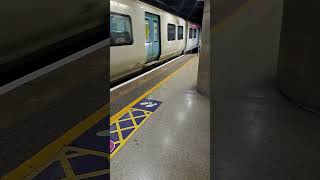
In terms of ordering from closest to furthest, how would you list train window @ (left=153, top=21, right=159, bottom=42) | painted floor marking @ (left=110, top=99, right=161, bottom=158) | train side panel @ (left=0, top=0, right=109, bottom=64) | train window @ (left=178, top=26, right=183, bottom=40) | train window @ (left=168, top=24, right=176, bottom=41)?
painted floor marking @ (left=110, top=99, right=161, bottom=158)
train side panel @ (left=0, top=0, right=109, bottom=64)
train window @ (left=153, top=21, right=159, bottom=42)
train window @ (left=168, top=24, right=176, bottom=41)
train window @ (left=178, top=26, right=183, bottom=40)

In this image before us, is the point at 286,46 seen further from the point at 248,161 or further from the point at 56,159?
the point at 56,159

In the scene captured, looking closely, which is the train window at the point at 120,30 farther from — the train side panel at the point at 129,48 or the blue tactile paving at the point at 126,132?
Answer: the blue tactile paving at the point at 126,132

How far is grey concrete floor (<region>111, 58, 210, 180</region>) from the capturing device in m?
2.18

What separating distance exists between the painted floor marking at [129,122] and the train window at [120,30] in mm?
1438

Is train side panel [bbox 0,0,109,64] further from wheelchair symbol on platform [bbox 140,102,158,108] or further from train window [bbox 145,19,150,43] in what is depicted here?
wheelchair symbol on platform [bbox 140,102,158,108]

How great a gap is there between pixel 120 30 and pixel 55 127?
8.89 feet

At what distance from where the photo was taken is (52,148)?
2.52 meters

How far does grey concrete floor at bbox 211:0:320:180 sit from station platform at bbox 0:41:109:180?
1.28m

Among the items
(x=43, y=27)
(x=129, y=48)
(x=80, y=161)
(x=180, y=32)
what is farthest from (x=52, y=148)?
(x=180, y=32)

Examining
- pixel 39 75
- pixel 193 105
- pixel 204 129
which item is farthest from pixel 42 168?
pixel 39 75

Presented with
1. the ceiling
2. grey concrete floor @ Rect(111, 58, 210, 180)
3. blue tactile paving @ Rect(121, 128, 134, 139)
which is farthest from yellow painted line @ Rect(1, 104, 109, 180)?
the ceiling

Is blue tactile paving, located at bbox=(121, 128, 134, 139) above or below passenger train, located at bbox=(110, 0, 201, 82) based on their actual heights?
below

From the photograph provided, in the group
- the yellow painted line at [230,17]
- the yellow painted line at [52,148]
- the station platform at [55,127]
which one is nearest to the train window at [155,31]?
the yellow painted line at [230,17]

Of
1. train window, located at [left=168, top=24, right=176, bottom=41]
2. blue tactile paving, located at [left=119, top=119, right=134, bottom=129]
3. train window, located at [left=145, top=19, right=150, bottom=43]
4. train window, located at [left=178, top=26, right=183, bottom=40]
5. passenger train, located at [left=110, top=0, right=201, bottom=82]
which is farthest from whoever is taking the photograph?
train window, located at [left=178, top=26, right=183, bottom=40]
